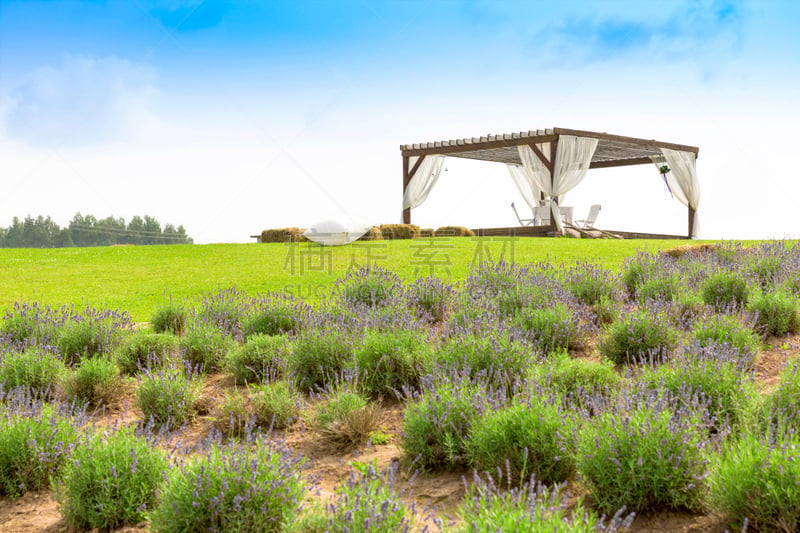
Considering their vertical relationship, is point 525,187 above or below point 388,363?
above

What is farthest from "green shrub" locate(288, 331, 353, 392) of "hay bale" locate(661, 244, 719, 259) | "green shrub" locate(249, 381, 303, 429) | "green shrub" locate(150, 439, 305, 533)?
"hay bale" locate(661, 244, 719, 259)

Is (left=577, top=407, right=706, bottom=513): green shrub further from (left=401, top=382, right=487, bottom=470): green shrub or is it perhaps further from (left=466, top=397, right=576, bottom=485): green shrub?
(left=401, top=382, right=487, bottom=470): green shrub

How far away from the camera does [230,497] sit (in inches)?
81.5

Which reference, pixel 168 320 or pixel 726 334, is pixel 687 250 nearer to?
pixel 726 334

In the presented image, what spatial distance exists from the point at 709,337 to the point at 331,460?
2346 mm

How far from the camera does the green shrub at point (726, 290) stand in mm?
4854

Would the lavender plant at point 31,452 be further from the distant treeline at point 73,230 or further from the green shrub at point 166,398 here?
the distant treeline at point 73,230

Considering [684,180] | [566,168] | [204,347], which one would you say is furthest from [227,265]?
[684,180]

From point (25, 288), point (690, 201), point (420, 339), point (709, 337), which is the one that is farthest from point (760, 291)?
point (690, 201)

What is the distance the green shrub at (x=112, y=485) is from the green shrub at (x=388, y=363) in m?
1.30

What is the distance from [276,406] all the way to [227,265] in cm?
729

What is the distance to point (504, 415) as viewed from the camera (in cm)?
243

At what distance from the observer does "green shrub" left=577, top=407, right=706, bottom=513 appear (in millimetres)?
2133

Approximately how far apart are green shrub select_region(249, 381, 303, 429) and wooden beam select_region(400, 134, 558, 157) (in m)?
14.2
